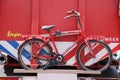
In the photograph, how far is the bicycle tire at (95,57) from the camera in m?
6.02

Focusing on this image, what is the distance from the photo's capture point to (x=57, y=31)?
19.9ft

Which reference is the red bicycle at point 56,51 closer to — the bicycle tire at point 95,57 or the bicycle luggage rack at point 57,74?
the bicycle tire at point 95,57

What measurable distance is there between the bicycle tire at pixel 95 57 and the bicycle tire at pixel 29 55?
44 centimetres

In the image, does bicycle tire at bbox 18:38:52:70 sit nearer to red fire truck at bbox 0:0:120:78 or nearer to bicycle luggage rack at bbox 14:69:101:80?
red fire truck at bbox 0:0:120:78

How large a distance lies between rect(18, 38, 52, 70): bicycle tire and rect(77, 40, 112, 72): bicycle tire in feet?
1.43

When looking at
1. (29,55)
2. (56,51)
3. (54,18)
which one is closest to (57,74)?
(56,51)

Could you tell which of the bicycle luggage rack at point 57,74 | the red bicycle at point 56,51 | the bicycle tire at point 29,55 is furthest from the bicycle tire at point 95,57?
the bicycle tire at point 29,55

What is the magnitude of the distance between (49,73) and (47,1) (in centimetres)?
105

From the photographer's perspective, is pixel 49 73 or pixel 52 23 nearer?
pixel 49 73

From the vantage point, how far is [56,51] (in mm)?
6066

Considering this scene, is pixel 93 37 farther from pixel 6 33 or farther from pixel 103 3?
pixel 6 33

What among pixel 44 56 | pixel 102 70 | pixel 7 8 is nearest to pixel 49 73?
pixel 44 56

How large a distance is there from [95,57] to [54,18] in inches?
30.3

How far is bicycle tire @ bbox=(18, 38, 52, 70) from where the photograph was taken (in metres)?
6.02
